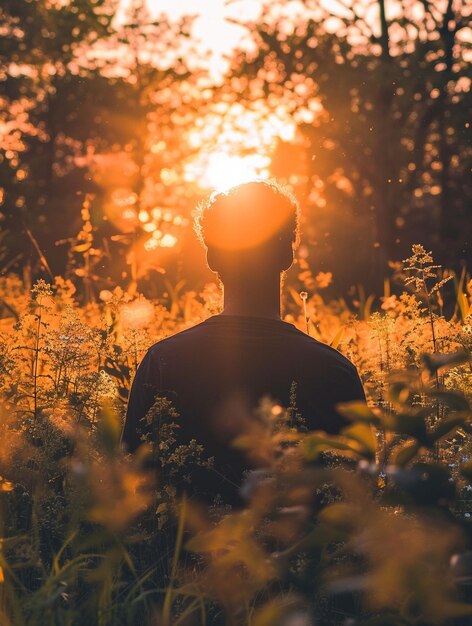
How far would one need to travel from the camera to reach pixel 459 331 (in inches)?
133

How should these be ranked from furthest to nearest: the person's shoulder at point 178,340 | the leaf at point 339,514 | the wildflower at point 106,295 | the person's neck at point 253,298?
the wildflower at point 106,295 → the person's neck at point 253,298 → the person's shoulder at point 178,340 → the leaf at point 339,514

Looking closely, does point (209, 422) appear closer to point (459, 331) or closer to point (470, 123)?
point (459, 331)

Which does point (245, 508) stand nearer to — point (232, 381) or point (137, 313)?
point (232, 381)

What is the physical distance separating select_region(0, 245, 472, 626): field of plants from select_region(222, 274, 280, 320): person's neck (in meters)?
0.45

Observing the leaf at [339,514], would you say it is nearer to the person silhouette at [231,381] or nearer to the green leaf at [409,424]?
the green leaf at [409,424]

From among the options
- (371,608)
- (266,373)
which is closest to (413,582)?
(371,608)

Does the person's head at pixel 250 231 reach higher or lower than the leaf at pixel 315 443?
lower

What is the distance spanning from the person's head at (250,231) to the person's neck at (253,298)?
0.11 ft

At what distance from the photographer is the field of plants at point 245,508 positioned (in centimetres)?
118

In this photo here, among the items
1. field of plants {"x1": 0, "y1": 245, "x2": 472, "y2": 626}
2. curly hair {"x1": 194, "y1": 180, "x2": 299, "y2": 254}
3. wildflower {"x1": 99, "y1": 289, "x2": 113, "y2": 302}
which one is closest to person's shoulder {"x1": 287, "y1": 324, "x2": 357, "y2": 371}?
field of plants {"x1": 0, "y1": 245, "x2": 472, "y2": 626}

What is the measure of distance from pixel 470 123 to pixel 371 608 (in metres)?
18.0

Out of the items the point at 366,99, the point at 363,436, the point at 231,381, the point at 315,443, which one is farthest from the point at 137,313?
the point at 366,99

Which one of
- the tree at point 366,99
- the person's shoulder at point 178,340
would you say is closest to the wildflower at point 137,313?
the person's shoulder at point 178,340

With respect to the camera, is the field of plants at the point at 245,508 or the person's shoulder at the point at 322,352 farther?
the person's shoulder at the point at 322,352
